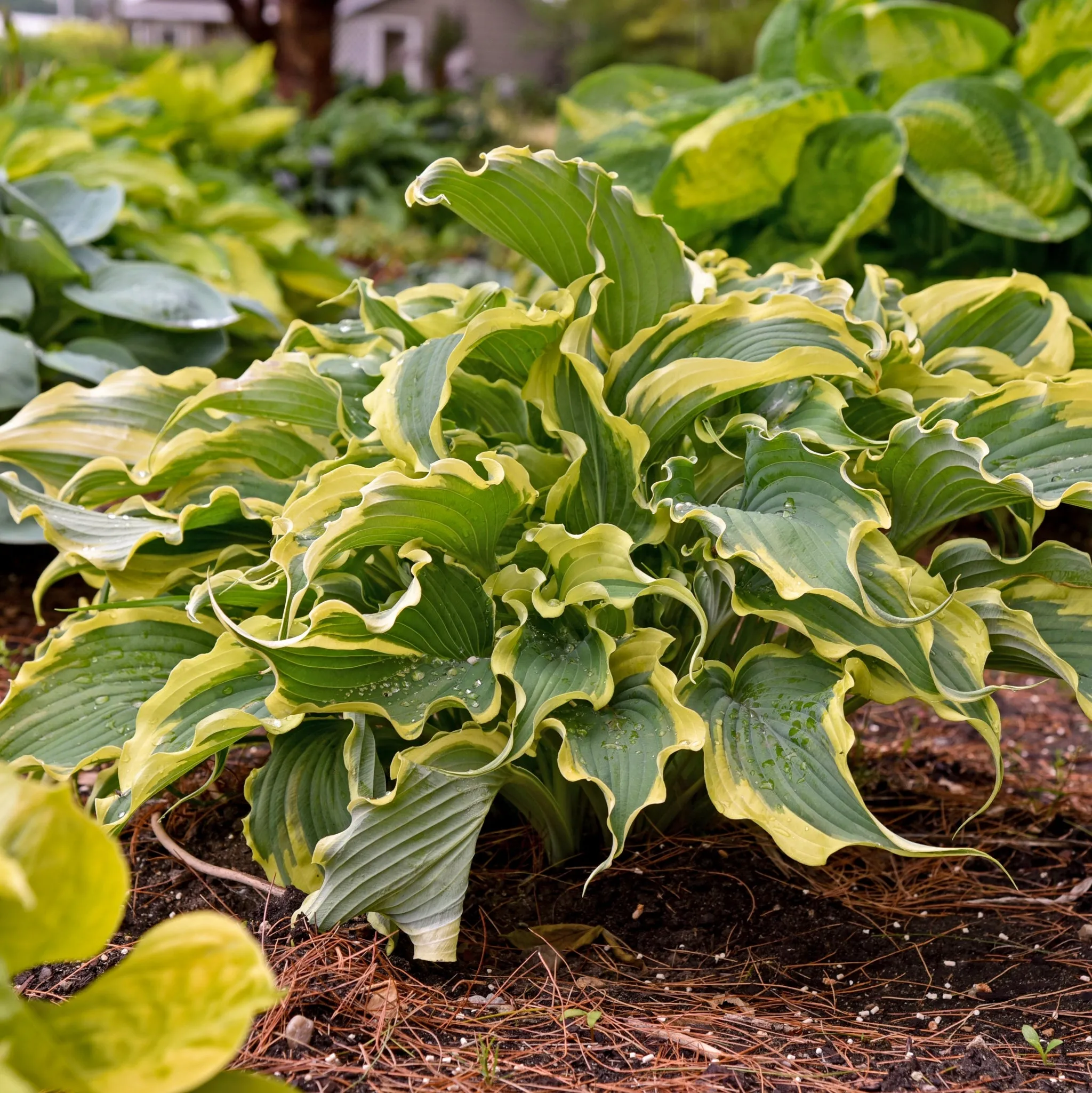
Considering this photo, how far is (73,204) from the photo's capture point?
316 centimetres

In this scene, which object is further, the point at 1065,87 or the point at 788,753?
the point at 1065,87

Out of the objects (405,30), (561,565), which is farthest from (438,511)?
(405,30)

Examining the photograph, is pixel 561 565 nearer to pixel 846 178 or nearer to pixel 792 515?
pixel 792 515

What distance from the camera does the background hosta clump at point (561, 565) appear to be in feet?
4.17

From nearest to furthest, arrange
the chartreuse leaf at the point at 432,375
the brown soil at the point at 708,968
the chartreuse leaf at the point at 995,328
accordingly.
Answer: the brown soil at the point at 708,968 → the chartreuse leaf at the point at 432,375 → the chartreuse leaf at the point at 995,328

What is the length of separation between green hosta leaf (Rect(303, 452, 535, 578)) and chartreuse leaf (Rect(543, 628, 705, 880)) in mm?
224

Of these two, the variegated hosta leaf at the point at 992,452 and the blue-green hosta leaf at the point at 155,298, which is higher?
the variegated hosta leaf at the point at 992,452

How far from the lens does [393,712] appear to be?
4.28 ft

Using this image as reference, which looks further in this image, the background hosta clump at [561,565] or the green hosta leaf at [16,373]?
the green hosta leaf at [16,373]

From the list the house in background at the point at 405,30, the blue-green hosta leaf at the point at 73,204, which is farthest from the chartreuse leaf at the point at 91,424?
the house in background at the point at 405,30

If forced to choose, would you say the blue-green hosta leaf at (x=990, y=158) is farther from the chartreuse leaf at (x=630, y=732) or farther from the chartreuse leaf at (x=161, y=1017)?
the chartreuse leaf at (x=161, y=1017)

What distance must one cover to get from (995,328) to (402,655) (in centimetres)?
111

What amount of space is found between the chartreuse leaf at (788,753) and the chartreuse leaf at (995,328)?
62 centimetres

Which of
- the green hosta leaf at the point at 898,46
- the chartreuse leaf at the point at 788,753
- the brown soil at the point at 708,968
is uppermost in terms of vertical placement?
the green hosta leaf at the point at 898,46
